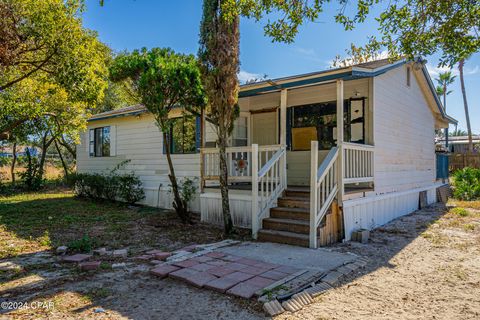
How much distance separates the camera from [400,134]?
30.6ft

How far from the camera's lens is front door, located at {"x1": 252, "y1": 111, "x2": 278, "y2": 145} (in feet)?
31.2

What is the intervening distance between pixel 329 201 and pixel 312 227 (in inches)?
27.3

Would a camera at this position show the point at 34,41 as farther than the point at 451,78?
No

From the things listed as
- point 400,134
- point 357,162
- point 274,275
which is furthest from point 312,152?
point 400,134

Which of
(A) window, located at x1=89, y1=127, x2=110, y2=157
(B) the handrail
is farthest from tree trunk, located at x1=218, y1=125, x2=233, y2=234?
(A) window, located at x1=89, y1=127, x2=110, y2=157

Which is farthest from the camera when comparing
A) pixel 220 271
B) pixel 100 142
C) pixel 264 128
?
pixel 100 142

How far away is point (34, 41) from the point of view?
7.69 metres

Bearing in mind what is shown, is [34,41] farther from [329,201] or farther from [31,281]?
[329,201]

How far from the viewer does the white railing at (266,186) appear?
661cm

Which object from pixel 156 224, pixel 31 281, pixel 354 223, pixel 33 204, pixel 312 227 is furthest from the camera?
pixel 33 204

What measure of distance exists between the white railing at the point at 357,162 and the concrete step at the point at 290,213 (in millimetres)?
979

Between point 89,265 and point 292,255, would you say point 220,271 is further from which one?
point 89,265

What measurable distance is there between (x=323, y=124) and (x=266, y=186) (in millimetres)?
2728

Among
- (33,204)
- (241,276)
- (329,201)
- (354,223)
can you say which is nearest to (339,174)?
(329,201)
